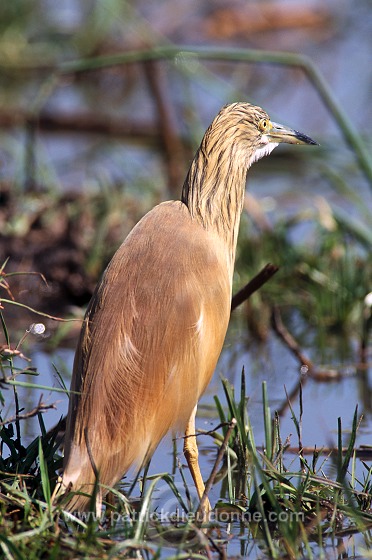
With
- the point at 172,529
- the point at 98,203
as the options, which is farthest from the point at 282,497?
the point at 98,203

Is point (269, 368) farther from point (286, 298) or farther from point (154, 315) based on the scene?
point (154, 315)

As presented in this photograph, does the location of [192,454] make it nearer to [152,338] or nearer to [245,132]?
[152,338]

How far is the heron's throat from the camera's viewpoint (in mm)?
3568

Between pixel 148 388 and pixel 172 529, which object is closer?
pixel 172 529

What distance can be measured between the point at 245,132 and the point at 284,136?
0.65 feet

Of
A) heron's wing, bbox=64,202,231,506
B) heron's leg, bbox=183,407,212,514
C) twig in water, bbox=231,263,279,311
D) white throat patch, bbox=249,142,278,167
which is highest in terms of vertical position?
white throat patch, bbox=249,142,278,167

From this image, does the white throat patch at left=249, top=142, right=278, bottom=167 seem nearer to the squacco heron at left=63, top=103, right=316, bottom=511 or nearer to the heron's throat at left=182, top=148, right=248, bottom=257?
the heron's throat at left=182, top=148, right=248, bottom=257

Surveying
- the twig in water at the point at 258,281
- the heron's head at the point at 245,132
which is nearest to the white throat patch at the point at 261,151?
the heron's head at the point at 245,132

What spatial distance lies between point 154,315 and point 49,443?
0.52 m

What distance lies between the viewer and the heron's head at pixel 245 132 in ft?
11.9

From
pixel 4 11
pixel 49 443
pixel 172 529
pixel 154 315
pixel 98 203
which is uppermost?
pixel 4 11

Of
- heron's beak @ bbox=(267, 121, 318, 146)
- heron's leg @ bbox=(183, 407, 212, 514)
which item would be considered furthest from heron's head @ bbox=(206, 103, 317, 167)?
heron's leg @ bbox=(183, 407, 212, 514)

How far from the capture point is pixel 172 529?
2871 millimetres

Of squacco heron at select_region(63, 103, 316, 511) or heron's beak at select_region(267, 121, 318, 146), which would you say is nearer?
squacco heron at select_region(63, 103, 316, 511)
